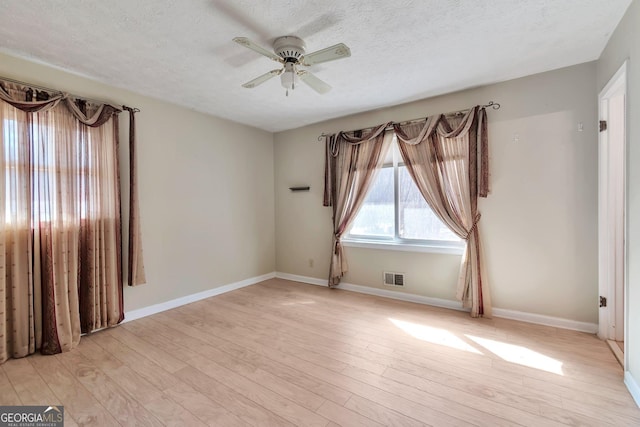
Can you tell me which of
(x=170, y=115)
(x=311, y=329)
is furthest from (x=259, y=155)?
(x=311, y=329)

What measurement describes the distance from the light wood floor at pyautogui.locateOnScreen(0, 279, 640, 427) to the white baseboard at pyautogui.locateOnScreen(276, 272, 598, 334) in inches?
5.4

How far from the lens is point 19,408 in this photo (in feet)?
5.72

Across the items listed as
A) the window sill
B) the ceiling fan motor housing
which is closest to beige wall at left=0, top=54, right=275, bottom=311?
the window sill

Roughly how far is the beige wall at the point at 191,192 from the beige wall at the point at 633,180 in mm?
4220

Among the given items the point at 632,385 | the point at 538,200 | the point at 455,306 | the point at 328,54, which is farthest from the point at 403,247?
the point at 328,54

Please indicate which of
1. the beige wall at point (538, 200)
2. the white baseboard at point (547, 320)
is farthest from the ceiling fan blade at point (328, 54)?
the white baseboard at point (547, 320)

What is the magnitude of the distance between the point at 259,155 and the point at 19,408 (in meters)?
3.82

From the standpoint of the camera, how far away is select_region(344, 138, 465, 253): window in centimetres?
344

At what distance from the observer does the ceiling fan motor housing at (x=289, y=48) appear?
6.86ft

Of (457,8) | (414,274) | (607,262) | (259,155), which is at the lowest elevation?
(414,274)

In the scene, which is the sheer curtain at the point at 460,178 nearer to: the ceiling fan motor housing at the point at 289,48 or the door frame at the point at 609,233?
the door frame at the point at 609,233

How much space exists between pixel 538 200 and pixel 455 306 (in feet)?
4.90

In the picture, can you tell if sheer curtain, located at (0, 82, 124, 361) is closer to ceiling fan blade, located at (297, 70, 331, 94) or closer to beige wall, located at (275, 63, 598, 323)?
ceiling fan blade, located at (297, 70, 331, 94)

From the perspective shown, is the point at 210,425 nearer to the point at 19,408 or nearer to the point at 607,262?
the point at 19,408
